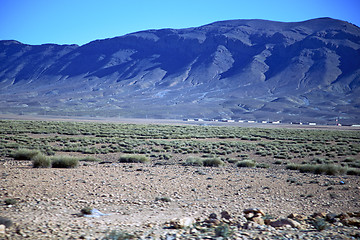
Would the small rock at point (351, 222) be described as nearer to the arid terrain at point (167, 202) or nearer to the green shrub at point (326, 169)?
the arid terrain at point (167, 202)

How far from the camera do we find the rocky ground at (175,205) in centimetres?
612

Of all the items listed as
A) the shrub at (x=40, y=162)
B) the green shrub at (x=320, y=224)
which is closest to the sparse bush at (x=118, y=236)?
the green shrub at (x=320, y=224)

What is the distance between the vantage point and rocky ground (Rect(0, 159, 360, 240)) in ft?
20.1

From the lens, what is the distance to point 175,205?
845 cm

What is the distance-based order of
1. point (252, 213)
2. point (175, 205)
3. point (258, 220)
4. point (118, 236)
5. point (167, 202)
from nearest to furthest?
1. point (118, 236)
2. point (258, 220)
3. point (252, 213)
4. point (175, 205)
5. point (167, 202)

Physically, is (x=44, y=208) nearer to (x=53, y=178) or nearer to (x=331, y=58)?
(x=53, y=178)

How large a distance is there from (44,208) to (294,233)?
5.35 metres

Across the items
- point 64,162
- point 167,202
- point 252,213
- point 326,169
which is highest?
point 326,169

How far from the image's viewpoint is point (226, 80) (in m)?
198

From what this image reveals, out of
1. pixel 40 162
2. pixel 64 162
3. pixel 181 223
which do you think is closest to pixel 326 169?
pixel 181 223

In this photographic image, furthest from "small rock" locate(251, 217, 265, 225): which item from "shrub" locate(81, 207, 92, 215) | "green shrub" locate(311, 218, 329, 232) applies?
"shrub" locate(81, 207, 92, 215)

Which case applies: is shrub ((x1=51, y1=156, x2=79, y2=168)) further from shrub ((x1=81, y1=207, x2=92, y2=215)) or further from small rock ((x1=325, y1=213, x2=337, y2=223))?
small rock ((x1=325, y1=213, x2=337, y2=223))

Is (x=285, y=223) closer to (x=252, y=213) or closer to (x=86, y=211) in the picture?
(x=252, y=213)

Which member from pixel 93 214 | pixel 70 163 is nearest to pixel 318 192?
pixel 93 214
